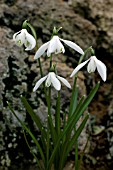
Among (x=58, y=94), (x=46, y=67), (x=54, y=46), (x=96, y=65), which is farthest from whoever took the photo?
(x=46, y=67)

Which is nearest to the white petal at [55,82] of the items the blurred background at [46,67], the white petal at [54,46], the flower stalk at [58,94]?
the flower stalk at [58,94]

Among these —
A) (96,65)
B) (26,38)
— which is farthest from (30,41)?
(96,65)

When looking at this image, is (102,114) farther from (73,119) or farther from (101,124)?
(73,119)

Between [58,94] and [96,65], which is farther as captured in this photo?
[58,94]

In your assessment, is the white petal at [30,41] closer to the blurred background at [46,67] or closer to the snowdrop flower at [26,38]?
the snowdrop flower at [26,38]

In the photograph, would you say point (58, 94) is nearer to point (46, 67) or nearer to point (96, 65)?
point (96, 65)

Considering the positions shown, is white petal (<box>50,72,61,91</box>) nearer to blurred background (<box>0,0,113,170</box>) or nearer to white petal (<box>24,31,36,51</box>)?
white petal (<box>24,31,36,51</box>)

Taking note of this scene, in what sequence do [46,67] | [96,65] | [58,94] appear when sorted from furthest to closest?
[46,67] < [58,94] < [96,65]

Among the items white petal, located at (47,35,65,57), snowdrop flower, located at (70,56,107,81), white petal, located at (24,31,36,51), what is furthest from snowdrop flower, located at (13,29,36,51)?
snowdrop flower, located at (70,56,107,81)
